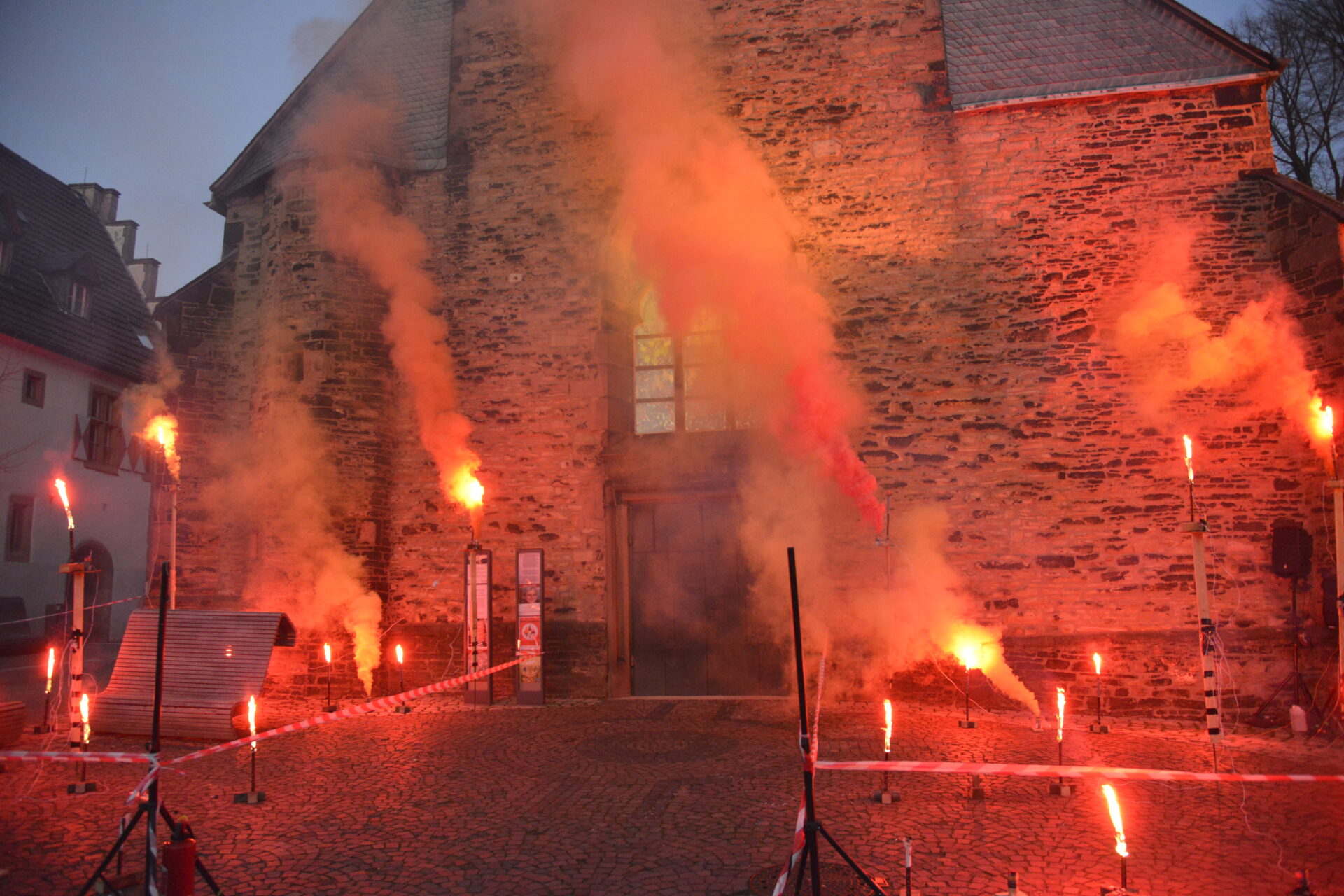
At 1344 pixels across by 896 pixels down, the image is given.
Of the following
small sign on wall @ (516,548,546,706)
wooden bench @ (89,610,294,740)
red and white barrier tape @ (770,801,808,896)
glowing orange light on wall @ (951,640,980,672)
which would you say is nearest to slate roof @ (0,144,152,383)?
wooden bench @ (89,610,294,740)

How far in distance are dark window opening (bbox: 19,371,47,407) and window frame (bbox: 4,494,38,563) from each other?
5.99 feet

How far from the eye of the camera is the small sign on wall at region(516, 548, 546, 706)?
896 cm

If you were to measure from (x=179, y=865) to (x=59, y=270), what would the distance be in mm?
17814

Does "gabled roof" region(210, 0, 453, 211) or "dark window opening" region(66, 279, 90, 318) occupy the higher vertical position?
"gabled roof" region(210, 0, 453, 211)

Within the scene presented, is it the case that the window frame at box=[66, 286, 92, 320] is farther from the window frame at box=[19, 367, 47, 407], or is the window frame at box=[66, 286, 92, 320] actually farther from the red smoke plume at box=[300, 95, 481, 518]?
the red smoke plume at box=[300, 95, 481, 518]

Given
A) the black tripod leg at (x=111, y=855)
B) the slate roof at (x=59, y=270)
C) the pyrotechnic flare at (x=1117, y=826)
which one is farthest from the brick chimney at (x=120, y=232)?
the pyrotechnic flare at (x=1117, y=826)

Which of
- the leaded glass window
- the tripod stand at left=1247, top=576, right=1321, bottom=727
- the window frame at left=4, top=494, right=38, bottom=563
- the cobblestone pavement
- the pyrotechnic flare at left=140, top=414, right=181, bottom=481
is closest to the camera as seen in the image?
the cobblestone pavement

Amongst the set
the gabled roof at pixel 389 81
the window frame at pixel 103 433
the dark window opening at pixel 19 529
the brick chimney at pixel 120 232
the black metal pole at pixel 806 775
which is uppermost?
the brick chimney at pixel 120 232

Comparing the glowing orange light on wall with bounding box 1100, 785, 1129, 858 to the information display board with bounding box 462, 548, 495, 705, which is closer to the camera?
the glowing orange light on wall with bounding box 1100, 785, 1129, 858

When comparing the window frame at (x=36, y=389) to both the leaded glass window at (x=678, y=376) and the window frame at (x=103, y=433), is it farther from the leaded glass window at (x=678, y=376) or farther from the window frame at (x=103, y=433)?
the leaded glass window at (x=678, y=376)

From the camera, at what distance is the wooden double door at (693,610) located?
9227 millimetres

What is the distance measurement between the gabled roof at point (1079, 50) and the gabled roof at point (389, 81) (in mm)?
6738

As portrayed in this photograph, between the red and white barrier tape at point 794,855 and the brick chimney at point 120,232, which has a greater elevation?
the brick chimney at point 120,232

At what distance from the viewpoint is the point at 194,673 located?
7.53 metres
